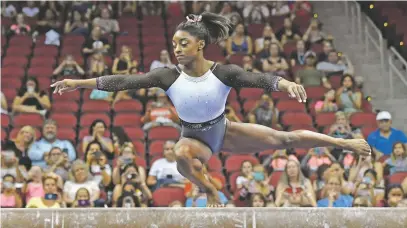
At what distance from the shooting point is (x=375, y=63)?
13.1 metres

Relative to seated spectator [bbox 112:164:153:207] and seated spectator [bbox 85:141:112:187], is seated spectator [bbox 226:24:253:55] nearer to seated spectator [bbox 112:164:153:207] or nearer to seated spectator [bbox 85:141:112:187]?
seated spectator [bbox 85:141:112:187]

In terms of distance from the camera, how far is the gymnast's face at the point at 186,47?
5.55 metres

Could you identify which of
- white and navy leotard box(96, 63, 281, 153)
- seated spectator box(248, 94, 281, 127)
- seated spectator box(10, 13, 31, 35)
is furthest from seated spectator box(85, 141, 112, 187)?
seated spectator box(10, 13, 31, 35)

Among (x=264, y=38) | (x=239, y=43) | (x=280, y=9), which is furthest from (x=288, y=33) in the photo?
(x=280, y=9)

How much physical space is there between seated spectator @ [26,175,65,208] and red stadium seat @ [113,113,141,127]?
2161 millimetres

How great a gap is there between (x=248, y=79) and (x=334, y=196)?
3454 mm

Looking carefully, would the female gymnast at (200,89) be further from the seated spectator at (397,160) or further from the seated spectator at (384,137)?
the seated spectator at (384,137)

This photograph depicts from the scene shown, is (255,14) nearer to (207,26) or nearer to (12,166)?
(12,166)

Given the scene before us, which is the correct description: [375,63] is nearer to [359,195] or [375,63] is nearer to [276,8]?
[276,8]

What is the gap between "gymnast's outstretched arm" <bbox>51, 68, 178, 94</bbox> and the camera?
219 inches

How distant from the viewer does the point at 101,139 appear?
9.37 metres

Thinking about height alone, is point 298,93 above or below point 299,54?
below

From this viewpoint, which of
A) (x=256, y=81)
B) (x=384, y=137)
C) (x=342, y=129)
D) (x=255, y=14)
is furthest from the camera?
(x=255, y=14)

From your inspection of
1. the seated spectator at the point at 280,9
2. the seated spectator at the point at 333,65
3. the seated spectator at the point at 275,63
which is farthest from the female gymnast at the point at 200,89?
the seated spectator at the point at 280,9
